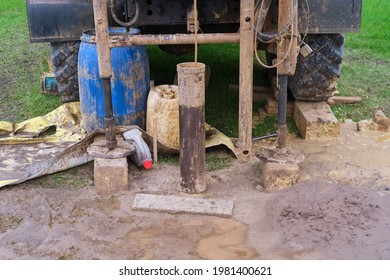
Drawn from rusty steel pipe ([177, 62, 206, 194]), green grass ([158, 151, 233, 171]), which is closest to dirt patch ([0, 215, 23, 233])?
rusty steel pipe ([177, 62, 206, 194])

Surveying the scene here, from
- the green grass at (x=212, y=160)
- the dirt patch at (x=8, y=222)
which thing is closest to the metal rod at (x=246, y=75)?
the green grass at (x=212, y=160)

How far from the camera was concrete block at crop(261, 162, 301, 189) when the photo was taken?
420 cm

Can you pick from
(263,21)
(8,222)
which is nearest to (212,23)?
(263,21)

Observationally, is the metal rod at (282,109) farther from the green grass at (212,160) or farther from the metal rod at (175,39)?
the green grass at (212,160)

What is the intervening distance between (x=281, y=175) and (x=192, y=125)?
28.7 inches

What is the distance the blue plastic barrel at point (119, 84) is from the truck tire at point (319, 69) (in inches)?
54.9

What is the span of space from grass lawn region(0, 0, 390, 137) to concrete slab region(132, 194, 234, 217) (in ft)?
4.49

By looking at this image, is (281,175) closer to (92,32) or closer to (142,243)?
(142,243)

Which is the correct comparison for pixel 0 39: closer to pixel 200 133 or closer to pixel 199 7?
pixel 199 7

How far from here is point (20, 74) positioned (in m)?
7.16

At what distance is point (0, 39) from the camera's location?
8.98m

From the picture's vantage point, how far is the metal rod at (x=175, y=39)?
4102 mm

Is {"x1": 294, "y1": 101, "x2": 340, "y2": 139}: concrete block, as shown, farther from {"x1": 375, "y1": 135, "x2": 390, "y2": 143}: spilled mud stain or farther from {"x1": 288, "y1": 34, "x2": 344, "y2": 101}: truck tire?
{"x1": 375, "y1": 135, "x2": 390, "y2": 143}: spilled mud stain

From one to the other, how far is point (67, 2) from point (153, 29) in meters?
0.88
